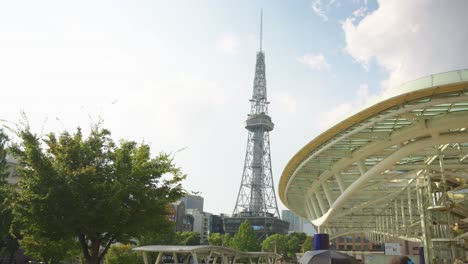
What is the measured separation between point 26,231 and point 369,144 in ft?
60.9

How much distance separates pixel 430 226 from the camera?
1240 inches

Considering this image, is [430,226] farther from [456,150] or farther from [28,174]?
[28,174]

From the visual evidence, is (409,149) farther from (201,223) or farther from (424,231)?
(201,223)

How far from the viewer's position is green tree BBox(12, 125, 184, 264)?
17672 millimetres

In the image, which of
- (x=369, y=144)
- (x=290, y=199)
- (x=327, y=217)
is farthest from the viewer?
(x=290, y=199)

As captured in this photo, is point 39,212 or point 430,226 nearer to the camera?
point 39,212

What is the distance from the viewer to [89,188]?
1814cm

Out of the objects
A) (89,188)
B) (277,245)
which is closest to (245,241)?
(277,245)

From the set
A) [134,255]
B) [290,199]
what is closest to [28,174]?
[134,255]

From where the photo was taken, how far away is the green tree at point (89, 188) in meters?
17.7

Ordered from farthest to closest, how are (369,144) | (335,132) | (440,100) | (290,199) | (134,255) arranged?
(290,199), (134,255), (369,144), (335,132), (440,100)

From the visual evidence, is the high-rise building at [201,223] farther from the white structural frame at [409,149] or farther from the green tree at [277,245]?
the white structural frame at [409,149]

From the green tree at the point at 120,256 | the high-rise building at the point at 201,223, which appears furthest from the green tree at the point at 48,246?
the high-rise building at the point at 201,223

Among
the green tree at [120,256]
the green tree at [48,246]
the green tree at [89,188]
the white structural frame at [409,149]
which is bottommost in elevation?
the green tree at [120,256]
